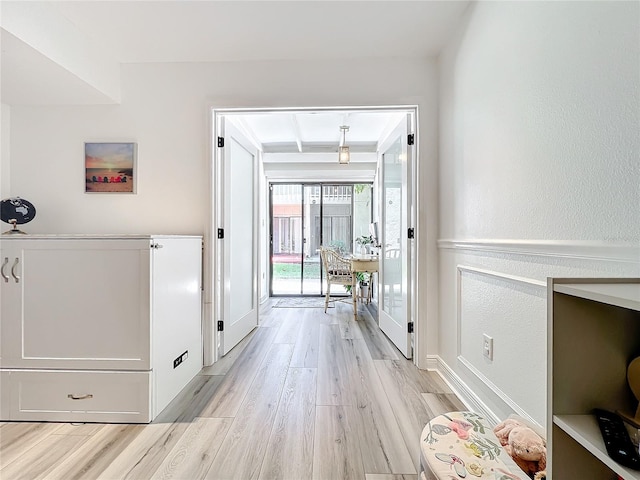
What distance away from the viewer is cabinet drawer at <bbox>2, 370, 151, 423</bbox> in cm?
166

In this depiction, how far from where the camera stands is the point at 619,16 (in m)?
0.89

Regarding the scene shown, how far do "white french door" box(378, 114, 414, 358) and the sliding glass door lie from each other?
2062mm

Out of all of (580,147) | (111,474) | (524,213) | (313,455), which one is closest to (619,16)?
(580,147)

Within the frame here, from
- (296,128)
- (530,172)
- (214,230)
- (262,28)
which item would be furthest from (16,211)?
(530,172)

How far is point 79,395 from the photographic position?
1671 mm

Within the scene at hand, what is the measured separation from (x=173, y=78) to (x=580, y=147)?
2.58 m

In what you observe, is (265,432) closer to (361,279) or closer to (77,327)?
(77,327)

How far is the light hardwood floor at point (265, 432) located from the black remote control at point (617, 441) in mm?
845

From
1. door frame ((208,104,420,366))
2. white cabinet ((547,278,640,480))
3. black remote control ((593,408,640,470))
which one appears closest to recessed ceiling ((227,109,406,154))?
door frame ((208,104,420,366))

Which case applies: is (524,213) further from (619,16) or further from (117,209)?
(117,209)

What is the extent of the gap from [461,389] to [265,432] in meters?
1.18

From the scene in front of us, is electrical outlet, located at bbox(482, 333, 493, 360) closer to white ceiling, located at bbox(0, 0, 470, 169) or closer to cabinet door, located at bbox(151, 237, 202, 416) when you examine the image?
cabinet door, located at bbox(151, 237, 202, 416)

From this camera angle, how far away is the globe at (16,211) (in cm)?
215

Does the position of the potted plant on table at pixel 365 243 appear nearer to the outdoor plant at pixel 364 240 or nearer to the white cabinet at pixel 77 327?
the outdoor plant at pixel 364 240
